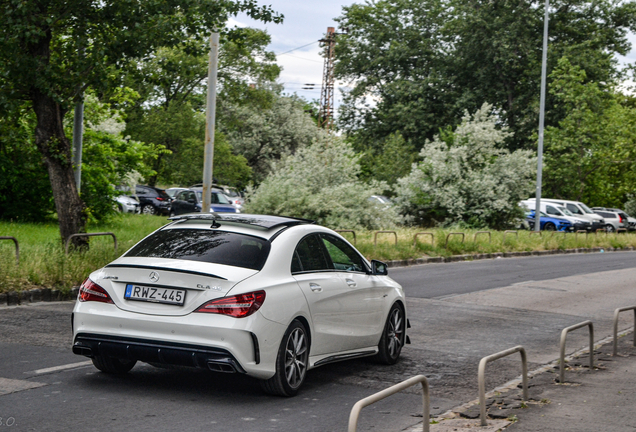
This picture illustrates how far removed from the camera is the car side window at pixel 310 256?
6945 mm

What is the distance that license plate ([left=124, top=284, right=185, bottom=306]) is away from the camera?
244 inches

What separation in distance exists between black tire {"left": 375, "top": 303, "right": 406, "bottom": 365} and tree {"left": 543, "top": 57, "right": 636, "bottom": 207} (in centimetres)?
4173

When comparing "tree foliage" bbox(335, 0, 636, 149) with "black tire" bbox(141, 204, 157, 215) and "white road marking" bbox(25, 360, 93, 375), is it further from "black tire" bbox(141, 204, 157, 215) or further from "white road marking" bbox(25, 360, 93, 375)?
"white road marking" bbox(25, 360, 93, 375)

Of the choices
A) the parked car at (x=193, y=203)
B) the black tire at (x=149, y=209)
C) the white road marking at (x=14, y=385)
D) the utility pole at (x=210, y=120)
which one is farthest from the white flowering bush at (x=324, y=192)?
the white road marking at (x=14, y=385)

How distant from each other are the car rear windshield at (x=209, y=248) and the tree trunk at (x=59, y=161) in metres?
8.28

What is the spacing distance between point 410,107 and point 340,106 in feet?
23.2

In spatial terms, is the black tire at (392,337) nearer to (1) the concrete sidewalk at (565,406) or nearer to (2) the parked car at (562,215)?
(1) the concrete sidewalk at (565,406)

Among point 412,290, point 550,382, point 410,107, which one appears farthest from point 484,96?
point 550,382

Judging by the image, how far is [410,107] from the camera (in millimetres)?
54406

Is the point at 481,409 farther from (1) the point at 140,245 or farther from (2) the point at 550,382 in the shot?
(1) the point at 140,245

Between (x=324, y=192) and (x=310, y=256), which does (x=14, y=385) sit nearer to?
(x=310, y=256)

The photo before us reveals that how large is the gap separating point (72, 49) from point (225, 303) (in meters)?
10.5

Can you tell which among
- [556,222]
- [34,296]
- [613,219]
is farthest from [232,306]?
[613,219]

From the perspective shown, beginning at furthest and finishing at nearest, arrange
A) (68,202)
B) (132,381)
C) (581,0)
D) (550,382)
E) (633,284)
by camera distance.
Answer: (581,0) → (633,284) → (68,202) → (550,382) → (132,381)
